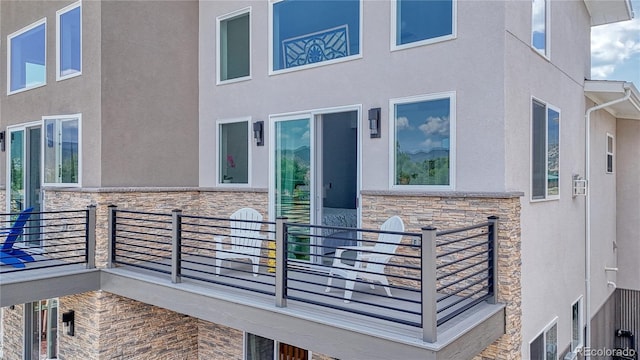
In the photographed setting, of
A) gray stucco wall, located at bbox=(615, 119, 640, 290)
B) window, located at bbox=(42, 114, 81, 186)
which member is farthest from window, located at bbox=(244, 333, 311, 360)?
gray stucco wall, located at bbox=(615, 119, 640, 290)

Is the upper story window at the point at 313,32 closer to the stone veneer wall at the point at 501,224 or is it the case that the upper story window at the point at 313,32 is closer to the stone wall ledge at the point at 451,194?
the stone wall ledge at the point at 451,194

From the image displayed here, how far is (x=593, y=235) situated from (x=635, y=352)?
13.3 ft

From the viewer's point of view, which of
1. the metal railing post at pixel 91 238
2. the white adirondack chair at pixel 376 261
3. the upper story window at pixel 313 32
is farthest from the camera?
the metal railing post at pixel 91 238

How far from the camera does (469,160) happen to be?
508 cm

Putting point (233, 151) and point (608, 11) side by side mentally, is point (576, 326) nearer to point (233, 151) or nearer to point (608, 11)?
point (608, 11)

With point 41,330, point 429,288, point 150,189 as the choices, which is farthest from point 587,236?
point 41,330

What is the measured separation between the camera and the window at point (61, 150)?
23.8 ft

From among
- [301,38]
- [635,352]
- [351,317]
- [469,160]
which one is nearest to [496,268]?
[469,160]

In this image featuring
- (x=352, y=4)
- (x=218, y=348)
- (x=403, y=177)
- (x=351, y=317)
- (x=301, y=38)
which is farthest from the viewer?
(x=218, y=348)

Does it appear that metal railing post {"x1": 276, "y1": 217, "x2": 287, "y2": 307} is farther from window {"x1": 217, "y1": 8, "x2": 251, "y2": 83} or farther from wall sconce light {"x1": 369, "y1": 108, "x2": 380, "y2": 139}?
window {"x1": 217, "y1": 8, "x2": 251, "y2": 83}

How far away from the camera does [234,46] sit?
796 centimetres

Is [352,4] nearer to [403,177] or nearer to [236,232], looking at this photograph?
[403,177]

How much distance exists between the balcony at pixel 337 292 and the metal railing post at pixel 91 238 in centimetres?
2

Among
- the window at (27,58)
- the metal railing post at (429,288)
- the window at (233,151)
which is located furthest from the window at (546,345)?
the window at (27,58)
